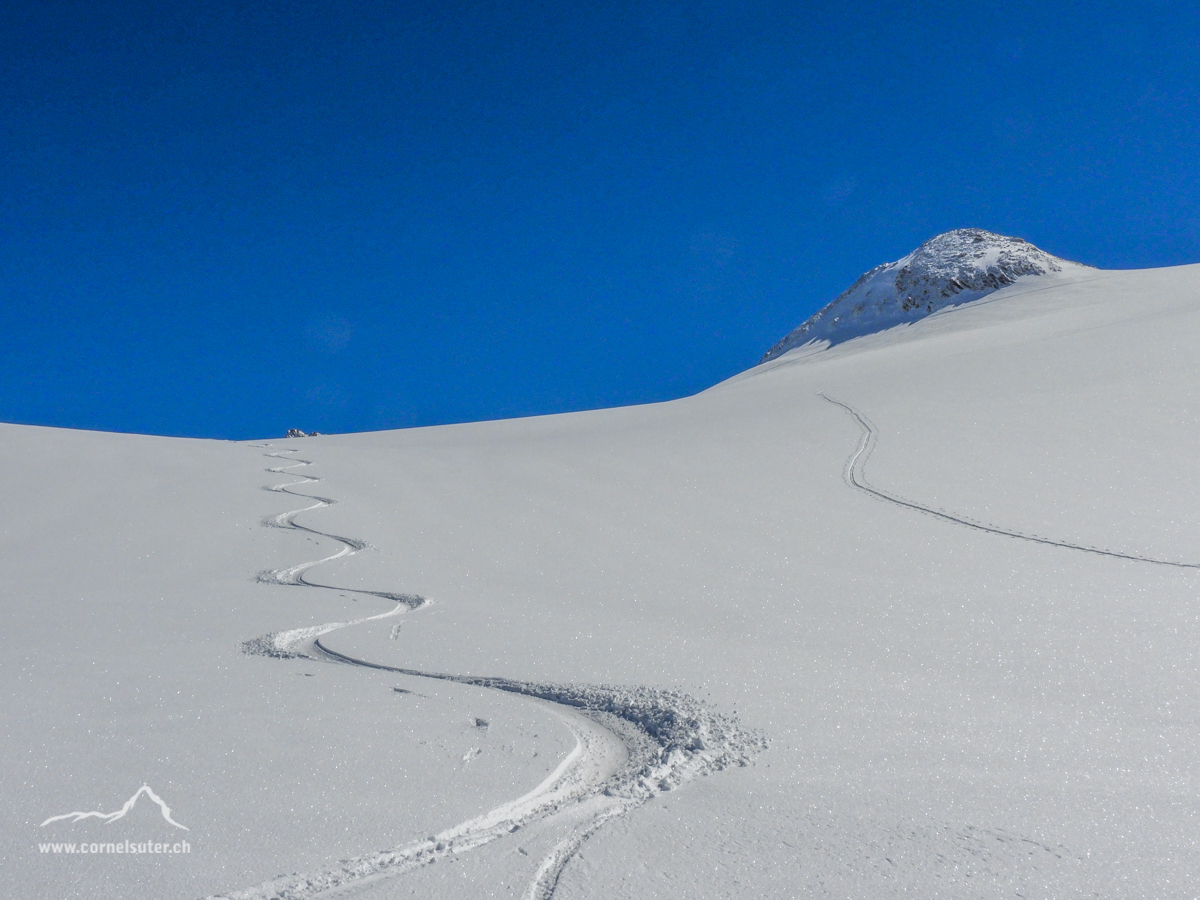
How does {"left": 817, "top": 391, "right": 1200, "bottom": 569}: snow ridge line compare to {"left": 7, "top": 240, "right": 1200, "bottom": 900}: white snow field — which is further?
{"left": 817, "top": 391, "right": 1200, "bottom": 569}: snow ridge line

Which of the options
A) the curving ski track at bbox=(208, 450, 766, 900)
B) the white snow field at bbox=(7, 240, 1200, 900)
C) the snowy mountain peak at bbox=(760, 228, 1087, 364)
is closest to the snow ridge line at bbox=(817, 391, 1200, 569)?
the white snow field at bbox=(7, 240, 1200, 900)

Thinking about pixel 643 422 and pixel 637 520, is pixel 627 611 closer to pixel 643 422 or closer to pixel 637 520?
pixel 637 520

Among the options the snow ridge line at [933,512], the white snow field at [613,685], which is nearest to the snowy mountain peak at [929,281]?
the snow ridge line at [933,512]

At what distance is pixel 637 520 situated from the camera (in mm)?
4844

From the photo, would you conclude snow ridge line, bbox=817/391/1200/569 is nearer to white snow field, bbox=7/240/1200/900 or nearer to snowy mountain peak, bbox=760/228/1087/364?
white snow field, bbox=7/240/1200/900

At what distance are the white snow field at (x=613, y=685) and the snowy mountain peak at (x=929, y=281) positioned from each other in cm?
2441

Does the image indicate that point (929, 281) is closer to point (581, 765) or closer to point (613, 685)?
point (613, 685)

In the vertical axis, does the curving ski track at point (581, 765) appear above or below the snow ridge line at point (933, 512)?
below

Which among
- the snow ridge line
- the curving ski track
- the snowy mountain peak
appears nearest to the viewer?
the curving ski track

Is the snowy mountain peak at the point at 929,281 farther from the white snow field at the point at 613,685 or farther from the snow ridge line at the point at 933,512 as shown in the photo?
the white snow field at the point at 613,685

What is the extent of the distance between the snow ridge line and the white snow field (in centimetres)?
4

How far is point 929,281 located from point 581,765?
31.3 metres

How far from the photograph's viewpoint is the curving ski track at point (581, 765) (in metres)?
1.39

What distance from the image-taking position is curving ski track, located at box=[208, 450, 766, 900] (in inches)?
54.8
